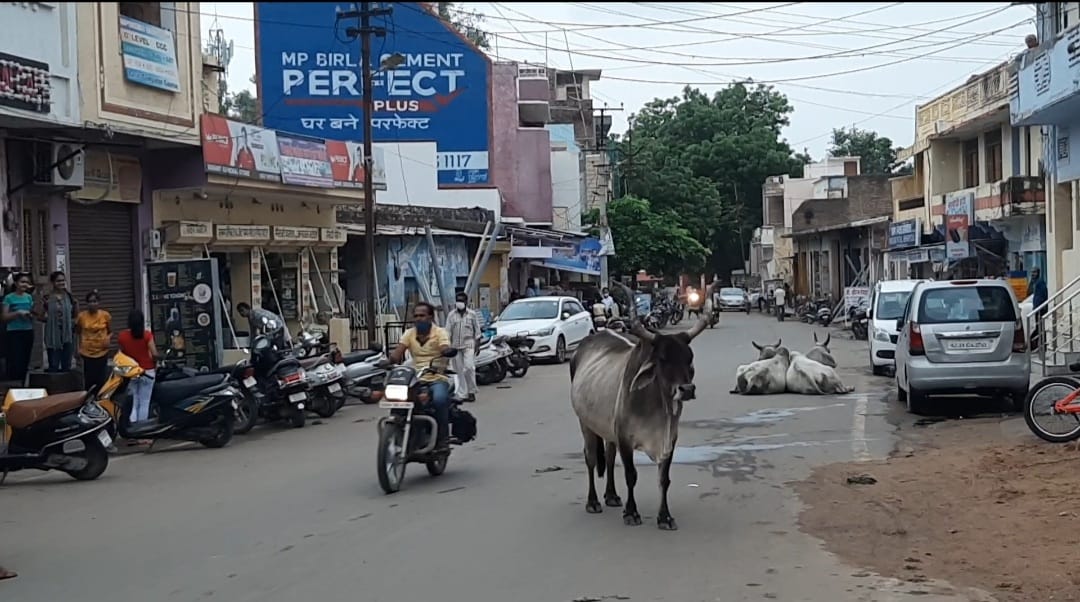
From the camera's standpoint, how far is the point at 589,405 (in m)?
9.91

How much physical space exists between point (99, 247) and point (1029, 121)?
16.1 metres

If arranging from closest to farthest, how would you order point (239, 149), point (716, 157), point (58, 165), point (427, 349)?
point (427, 349) → point (58, 165) → point (239, 149) → point (716, 157)

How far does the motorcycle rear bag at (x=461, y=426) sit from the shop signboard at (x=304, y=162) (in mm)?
13064

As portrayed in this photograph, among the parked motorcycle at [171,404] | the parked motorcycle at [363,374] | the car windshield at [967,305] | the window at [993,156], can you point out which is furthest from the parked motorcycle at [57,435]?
the window at [993,156]

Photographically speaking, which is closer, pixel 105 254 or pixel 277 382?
pixel 277 382

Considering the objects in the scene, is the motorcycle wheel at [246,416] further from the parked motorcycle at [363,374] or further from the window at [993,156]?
the window at [993,156]

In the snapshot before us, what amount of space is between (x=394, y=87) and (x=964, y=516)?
39.4 meters

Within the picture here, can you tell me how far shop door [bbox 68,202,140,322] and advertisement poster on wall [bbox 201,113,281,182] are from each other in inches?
67.9

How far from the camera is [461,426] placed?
1177cm

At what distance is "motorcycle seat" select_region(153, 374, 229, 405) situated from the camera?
566 inches

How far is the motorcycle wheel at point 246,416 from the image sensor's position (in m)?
15.7

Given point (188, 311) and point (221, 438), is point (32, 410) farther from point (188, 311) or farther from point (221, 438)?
point (188, 311)

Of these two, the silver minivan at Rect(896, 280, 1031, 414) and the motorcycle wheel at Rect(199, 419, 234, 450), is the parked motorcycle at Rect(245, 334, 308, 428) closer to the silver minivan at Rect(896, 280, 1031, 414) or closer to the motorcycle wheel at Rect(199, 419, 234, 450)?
the motorcycle wheel at Rect(199, 419, 234, 450)

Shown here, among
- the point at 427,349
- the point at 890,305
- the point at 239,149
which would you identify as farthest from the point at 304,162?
the point at 427,349
